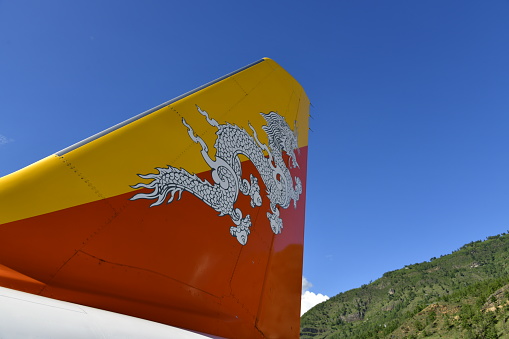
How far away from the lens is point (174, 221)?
2986 millimetres

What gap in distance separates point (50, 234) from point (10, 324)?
0.96 meters

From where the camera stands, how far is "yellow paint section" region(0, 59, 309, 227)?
91.6 inches

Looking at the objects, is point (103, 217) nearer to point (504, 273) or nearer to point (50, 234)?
point (50, 234)

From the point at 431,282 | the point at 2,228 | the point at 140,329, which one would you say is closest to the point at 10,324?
the point at 140,329

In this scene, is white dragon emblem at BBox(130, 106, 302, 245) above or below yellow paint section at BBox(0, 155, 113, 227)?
above

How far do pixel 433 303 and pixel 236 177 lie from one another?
8170 centimetres

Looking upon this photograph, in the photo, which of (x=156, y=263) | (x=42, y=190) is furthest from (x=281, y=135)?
(x=42, y=190)

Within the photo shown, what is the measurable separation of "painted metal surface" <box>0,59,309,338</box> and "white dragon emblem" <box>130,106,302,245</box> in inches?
0.5

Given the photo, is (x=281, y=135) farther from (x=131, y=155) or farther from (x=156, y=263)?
(x=156, y=263)

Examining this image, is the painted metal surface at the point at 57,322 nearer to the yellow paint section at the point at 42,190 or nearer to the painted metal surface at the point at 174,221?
the painted metal surface at the point at 174,221

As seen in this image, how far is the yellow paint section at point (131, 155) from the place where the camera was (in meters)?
2.33

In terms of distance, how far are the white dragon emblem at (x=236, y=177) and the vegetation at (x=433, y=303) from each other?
Answer: 50790mm

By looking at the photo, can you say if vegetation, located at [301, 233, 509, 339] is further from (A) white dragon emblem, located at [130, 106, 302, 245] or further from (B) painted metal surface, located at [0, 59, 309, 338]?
(B) painted metal surface, located at [0, 59, 309, 338]

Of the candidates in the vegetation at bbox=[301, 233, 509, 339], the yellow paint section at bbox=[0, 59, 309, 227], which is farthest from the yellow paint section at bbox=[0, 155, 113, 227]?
the vegetation at bbox=[301, 233, 509, 339]
